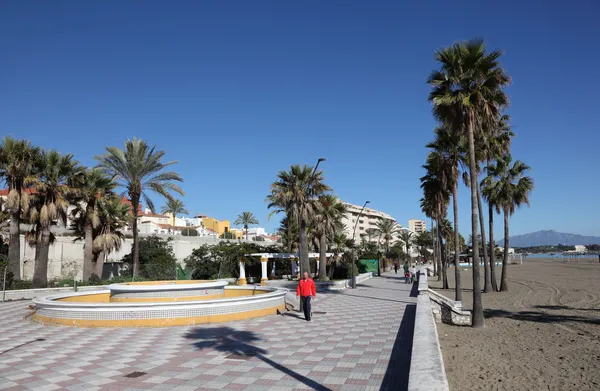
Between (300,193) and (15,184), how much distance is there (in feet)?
56.5

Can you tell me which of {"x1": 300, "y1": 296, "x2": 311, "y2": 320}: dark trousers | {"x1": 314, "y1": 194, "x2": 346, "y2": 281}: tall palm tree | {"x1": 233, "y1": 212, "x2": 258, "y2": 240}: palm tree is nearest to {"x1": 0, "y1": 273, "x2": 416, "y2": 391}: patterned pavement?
{"x1": 300, "y1": 296, "x2": 311, "y2": 320}: dark trousers

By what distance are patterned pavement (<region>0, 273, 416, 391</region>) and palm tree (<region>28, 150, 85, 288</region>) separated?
516 inches

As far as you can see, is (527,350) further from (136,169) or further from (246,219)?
(246,219)

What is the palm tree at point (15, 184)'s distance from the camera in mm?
22906

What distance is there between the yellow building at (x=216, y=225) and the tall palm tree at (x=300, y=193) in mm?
94125

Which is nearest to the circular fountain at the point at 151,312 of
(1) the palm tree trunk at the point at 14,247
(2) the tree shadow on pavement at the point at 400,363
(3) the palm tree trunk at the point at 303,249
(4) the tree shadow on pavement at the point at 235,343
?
(4) the tree shadow on pavement at the point at 235,343

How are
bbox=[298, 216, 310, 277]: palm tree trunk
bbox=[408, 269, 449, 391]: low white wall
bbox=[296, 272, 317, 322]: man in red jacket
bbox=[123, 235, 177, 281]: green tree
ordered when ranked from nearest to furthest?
bbox=[408, 269, 449, 391]: low white wall → bbox=[296, 272, 317, 322]: man in red jacket → bbox=[298, 216, 310, 277]: palm tree trunk → bbox=[123, 235, 177, 281]: green tree

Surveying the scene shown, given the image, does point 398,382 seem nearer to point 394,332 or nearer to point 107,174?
point 394,332

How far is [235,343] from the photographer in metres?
9.24

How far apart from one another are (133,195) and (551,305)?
26.1 m

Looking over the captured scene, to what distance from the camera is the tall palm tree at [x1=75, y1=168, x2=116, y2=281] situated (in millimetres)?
26328

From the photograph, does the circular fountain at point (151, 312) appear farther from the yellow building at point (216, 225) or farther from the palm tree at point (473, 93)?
the yellow building at point (216, 225)

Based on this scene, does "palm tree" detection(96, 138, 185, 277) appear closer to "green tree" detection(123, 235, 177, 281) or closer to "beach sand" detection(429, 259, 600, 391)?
"green tree" detection(123, 235, 177, 281)

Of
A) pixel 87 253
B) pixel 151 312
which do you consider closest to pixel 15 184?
pixel 87 253
